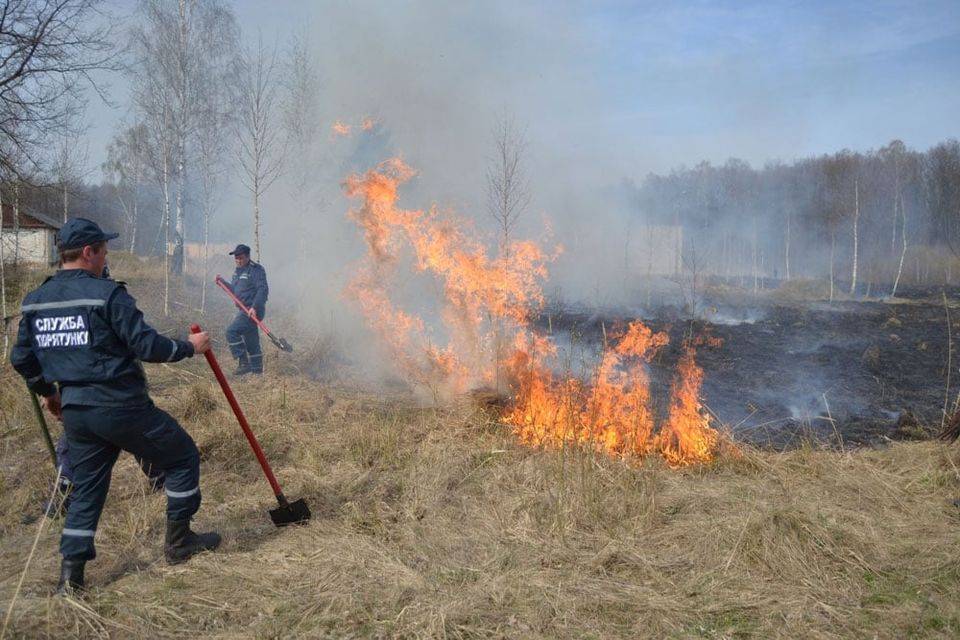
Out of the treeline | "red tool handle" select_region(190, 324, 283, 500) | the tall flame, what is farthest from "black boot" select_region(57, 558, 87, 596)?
the treeline

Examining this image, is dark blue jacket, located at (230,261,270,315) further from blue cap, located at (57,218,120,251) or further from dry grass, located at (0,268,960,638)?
blue cap, located at (57,218,120,251)

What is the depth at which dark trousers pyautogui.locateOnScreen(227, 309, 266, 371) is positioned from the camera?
29.0ft

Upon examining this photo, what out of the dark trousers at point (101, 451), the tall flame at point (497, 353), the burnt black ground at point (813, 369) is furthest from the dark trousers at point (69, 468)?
the burnt black ground at point (813, 369)

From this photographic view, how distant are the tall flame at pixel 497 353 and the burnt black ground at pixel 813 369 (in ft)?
2.19

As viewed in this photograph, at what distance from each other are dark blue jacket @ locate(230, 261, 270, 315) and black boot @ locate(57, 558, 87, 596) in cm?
581

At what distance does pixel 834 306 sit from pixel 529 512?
1003 inches

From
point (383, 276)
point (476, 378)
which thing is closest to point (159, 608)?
point (476, 378)

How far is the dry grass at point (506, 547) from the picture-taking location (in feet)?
9.89

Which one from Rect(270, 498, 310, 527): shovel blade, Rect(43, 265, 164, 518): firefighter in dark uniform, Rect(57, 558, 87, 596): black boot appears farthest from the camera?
Rect(270, 498, 310, 527): shovel blade

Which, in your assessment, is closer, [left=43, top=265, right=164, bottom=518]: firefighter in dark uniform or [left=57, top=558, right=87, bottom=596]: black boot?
[left=57, top=558, right=87, bottom=596]: black boot

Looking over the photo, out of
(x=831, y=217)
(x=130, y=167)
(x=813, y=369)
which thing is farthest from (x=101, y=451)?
(x=831, y=217)

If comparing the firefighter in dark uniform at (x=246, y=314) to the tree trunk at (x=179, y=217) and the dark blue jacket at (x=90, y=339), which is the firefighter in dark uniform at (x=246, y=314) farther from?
the tree trunk at (x=179, y=217)

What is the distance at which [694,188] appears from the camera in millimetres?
47250

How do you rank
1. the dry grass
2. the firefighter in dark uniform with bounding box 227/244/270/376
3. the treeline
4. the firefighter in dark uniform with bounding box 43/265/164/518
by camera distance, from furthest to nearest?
the treeline → the firefighter in dark uniform with bounding box 227/244/270/376 → the firefighter in dark uniform with bounding box 43/265/164/518 → the dry grass
